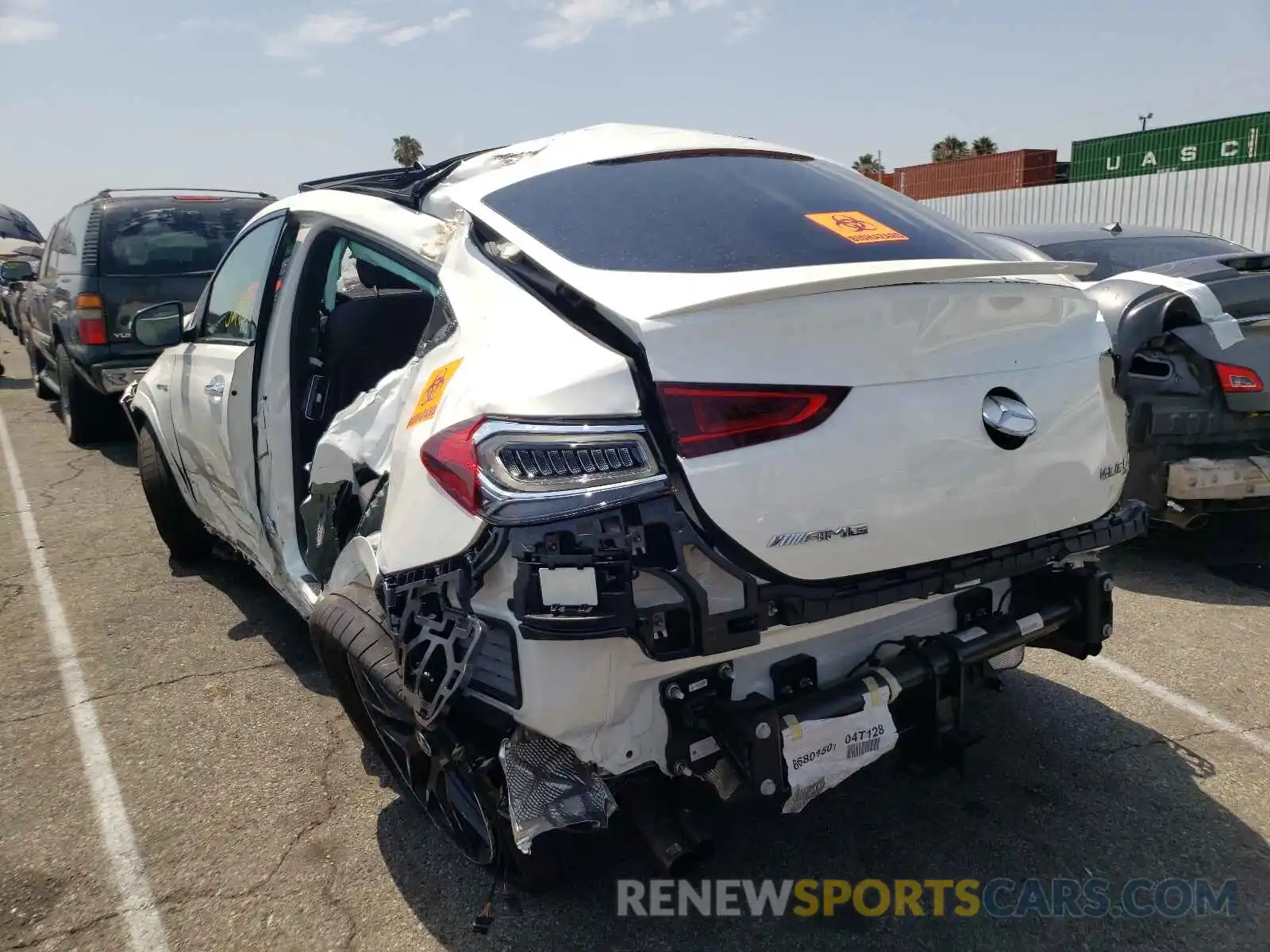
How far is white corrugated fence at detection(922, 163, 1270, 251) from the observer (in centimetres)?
1534

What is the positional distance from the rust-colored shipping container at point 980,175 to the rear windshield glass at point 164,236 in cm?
2626

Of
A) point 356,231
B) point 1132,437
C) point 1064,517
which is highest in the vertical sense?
point 356,231

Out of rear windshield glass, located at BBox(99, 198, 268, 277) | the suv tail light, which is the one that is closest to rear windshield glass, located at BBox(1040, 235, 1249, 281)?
the suv tail light

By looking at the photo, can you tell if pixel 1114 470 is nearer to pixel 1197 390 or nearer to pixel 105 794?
pixel 1197 390

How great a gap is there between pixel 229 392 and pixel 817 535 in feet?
8.90

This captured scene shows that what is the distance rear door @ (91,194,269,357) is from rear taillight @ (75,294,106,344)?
5 cm

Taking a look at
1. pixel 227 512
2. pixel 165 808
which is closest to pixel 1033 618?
pixel 165 808

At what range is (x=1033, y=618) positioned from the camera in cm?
251

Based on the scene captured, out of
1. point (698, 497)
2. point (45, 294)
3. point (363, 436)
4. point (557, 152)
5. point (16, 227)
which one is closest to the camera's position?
point (698, 497)

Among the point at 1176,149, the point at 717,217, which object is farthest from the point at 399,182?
the point at 1176,149

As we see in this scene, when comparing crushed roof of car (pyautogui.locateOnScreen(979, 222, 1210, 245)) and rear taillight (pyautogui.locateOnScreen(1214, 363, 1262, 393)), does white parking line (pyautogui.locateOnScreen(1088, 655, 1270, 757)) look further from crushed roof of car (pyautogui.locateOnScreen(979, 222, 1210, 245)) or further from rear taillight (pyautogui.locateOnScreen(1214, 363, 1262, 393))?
crushed roof of car (pyautogui.locateOnScreen(979, 222, 1210, 245))

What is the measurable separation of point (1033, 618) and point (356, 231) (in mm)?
2259

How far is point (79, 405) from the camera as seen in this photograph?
889 cm

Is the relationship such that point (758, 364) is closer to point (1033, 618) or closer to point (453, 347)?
point (453, 347)
